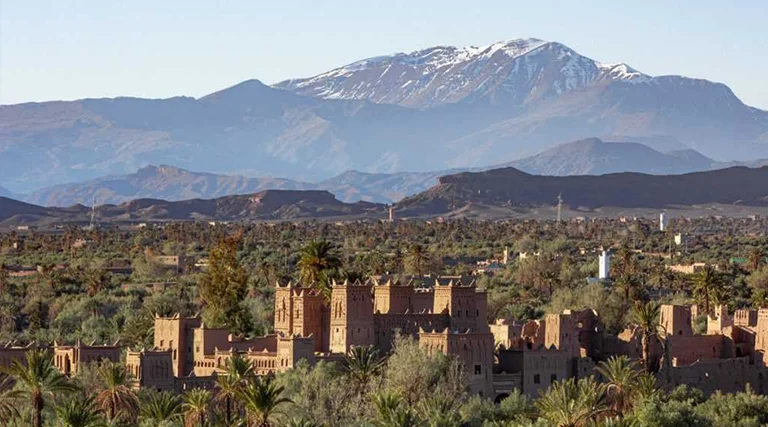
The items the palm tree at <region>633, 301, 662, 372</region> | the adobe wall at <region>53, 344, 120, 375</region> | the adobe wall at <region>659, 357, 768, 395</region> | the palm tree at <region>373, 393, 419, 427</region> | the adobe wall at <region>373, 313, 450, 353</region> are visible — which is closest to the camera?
the palm tree at <region>373, 393, 419, 427</region>

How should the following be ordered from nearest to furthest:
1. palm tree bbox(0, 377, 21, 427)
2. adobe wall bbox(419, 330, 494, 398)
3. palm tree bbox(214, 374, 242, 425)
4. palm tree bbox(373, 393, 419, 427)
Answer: palm tree bbox(373, 393, 419, 427) < palm tree bbox(0, 377, 21, 427) < palm tree bbox(214, 374, 242, 425) < adobe wall bbox(419, 330, 494, 398)

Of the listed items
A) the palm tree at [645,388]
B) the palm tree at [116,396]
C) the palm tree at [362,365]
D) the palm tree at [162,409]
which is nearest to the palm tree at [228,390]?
the palm tree at [162,409]

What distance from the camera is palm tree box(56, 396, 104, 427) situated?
52.4 m

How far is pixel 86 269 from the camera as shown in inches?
4656

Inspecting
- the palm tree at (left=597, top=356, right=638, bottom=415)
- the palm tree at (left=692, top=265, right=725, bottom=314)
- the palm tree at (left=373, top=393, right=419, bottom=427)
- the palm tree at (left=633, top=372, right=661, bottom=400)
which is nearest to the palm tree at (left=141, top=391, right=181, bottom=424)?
the palm tree at (left=373, top=393, right=419, bottom=427)

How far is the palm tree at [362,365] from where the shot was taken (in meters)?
63.0

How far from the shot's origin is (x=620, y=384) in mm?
63156

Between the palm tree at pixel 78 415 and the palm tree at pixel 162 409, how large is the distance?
2.56 meters

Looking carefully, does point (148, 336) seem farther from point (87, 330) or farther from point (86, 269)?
point (86, 269)

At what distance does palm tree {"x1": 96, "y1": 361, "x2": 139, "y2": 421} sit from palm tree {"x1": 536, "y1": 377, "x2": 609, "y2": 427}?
38.0 feet

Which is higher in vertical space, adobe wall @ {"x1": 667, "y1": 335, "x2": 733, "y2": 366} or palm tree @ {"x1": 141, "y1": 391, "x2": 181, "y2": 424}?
adobe wall @ {"x1": 667, "y1": 335, "x2": 733, "y2": 366}

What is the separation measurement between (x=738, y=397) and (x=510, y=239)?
311ft

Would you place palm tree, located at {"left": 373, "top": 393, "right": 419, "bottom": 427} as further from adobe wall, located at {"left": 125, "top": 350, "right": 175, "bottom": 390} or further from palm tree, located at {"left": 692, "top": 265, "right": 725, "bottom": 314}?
palm tree, located at {"left": 692, "top": 265, "right": 725, "bottom": 314}

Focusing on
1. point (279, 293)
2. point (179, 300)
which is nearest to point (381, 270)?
point (179, 300)
